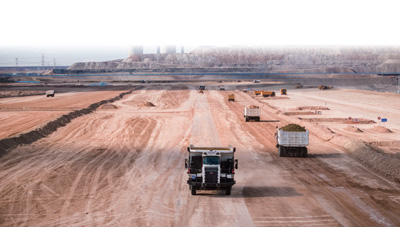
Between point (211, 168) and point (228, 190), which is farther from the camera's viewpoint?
point (228, 190)

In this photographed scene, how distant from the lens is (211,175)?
20625mm

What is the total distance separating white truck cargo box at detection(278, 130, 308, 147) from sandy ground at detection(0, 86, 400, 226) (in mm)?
1084

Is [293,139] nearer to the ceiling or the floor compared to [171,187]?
nearer to the ceiling

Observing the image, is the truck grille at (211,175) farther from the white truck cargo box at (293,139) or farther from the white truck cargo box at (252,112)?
the white truck cargo box at (252,112)

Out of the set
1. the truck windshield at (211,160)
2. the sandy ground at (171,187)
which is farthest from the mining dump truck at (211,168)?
the sandy ground at (171,187)

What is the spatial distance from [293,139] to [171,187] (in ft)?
37.0

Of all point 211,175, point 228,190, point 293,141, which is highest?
point 211,175

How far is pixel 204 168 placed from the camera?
20.5 metres

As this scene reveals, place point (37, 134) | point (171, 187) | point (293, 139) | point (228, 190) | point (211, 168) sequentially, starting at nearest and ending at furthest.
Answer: point (211, 168)
point (228, 190)
point (171, 187)
point (293, 139)
point (37, 134)

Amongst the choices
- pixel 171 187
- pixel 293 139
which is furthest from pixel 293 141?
pixel 171 187

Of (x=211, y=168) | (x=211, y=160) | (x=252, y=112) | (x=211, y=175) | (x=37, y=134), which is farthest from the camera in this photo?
(x=252, y=112)

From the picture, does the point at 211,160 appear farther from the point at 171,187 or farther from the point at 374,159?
the point at 374,159

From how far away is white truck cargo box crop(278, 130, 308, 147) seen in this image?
104 feet

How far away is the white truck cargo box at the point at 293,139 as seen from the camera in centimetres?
3170
